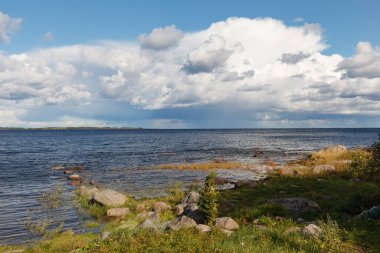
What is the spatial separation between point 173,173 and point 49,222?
26.1 m

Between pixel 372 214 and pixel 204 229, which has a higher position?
pixel 372 214

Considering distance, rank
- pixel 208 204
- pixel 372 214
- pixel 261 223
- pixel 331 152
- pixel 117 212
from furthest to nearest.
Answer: pixel 331 152, pixel 117 212, pixel 208 204, pixel 261 223, pixel 372 214

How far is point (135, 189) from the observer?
3731 centimetres

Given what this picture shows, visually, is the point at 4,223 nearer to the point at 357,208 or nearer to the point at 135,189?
the point at 135,189

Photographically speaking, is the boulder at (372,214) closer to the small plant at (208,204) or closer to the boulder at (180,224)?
the small plant at (208,204)

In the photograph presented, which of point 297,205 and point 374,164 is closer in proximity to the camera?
point 297,205

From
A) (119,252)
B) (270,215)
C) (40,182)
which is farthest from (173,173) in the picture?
(119,252)

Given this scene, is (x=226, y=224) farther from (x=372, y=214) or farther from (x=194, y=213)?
(x=372, y=214)

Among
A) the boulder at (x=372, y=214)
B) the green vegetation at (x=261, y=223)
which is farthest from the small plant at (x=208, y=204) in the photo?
the boulder at (x=372, y=214)

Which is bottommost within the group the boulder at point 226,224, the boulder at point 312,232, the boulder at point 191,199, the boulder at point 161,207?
the boulder at point 161,207

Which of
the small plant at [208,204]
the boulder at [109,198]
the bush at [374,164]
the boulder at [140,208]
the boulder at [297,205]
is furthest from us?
the bush at [374,164]

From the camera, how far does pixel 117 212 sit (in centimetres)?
2636

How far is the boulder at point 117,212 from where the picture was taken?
26.1 meters

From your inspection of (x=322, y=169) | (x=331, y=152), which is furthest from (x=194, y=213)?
(x=331, y=152)
